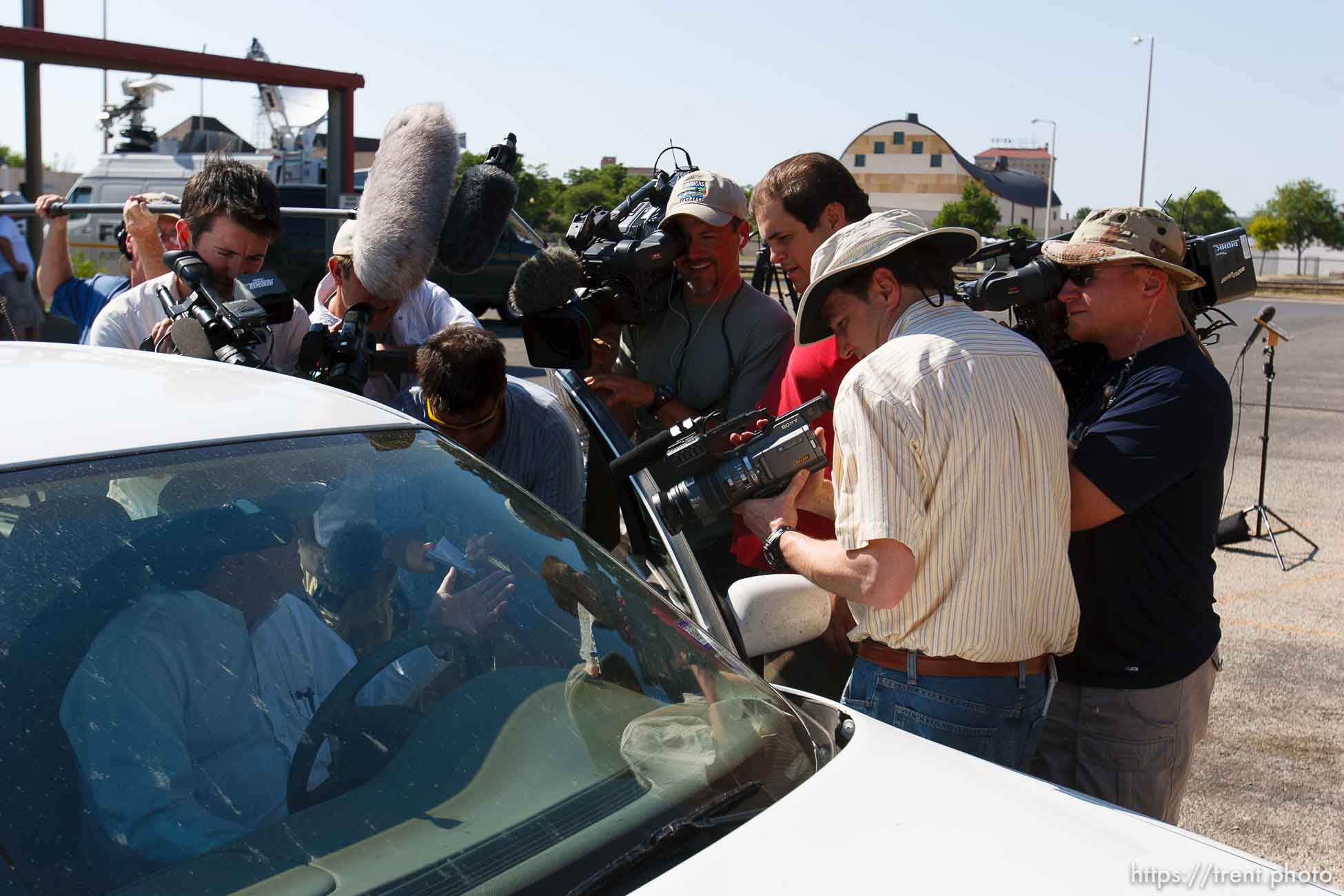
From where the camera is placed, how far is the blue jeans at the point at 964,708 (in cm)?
234

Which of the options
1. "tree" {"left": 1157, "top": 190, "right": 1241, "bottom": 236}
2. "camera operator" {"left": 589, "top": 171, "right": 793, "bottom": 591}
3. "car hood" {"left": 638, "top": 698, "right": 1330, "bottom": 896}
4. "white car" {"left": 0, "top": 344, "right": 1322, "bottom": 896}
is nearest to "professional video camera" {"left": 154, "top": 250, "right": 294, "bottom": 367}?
"white car" {"left": 0, "top": 344, "right": 1322, "bottom": 896}

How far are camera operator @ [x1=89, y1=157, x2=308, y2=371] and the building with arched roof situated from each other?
62884 millimetres

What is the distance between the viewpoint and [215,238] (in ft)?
11.4

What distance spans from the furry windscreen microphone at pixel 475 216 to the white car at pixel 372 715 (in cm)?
133

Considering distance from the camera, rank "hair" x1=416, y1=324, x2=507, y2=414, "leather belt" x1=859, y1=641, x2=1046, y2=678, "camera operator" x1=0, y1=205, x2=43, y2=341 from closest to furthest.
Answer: "leather belt" x1=859, y1=641, x2=1046, y2=678
"hair" x1=416, y1=324, x2=507, y2=414
"camera operator" x1=0, y1=205, x2=43, y2=341

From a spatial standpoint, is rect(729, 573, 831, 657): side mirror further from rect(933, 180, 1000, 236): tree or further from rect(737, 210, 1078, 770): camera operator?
rect(933, 180, 1000, 236): tree

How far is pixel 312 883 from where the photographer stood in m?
1.45

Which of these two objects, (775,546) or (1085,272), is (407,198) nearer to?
(775,546)

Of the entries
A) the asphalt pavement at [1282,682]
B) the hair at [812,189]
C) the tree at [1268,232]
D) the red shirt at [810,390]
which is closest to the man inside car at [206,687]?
the red shirt at [810,390]

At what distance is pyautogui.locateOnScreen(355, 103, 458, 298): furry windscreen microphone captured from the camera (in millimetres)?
3332

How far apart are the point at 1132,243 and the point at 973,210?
52.1 m

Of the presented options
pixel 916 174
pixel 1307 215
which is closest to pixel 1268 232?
pixel 1307 215

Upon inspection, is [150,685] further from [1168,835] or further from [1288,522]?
[1288,522]

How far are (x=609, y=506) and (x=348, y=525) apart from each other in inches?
57.0
